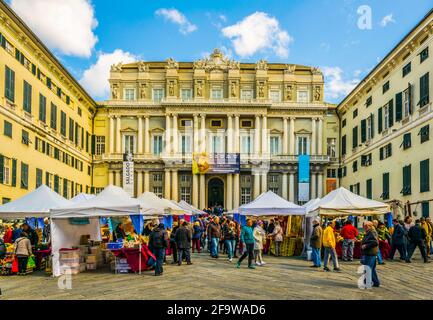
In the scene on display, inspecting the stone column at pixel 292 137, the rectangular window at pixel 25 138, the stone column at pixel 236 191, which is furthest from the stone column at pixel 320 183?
the rectangular window at pixel 25 138

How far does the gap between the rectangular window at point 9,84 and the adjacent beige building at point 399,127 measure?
2329 cm

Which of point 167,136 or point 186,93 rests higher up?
point 186,93

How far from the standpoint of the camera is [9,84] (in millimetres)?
28531

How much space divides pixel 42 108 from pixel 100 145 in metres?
17.8

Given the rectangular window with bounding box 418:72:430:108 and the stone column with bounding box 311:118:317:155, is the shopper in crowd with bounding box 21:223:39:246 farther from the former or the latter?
the stone column with bounding box 311:118:317:155

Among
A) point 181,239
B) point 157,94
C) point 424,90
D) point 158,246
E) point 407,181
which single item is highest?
point 157,94

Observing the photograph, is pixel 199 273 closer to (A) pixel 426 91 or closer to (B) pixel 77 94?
(A) pixel 426 91

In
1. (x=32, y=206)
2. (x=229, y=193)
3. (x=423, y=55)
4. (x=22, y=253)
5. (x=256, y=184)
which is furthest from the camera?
(x=229, y=193)

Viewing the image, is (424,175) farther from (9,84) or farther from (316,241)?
(9,84)

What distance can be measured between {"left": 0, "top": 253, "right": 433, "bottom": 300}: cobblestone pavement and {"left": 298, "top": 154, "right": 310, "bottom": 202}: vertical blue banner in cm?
3218

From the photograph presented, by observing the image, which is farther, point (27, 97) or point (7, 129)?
point (27, 97)

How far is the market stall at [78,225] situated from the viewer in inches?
597

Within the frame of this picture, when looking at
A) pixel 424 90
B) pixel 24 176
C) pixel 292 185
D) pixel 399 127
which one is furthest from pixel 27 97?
pixel 292 185

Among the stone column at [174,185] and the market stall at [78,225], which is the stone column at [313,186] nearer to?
the stone column at [174,185]
